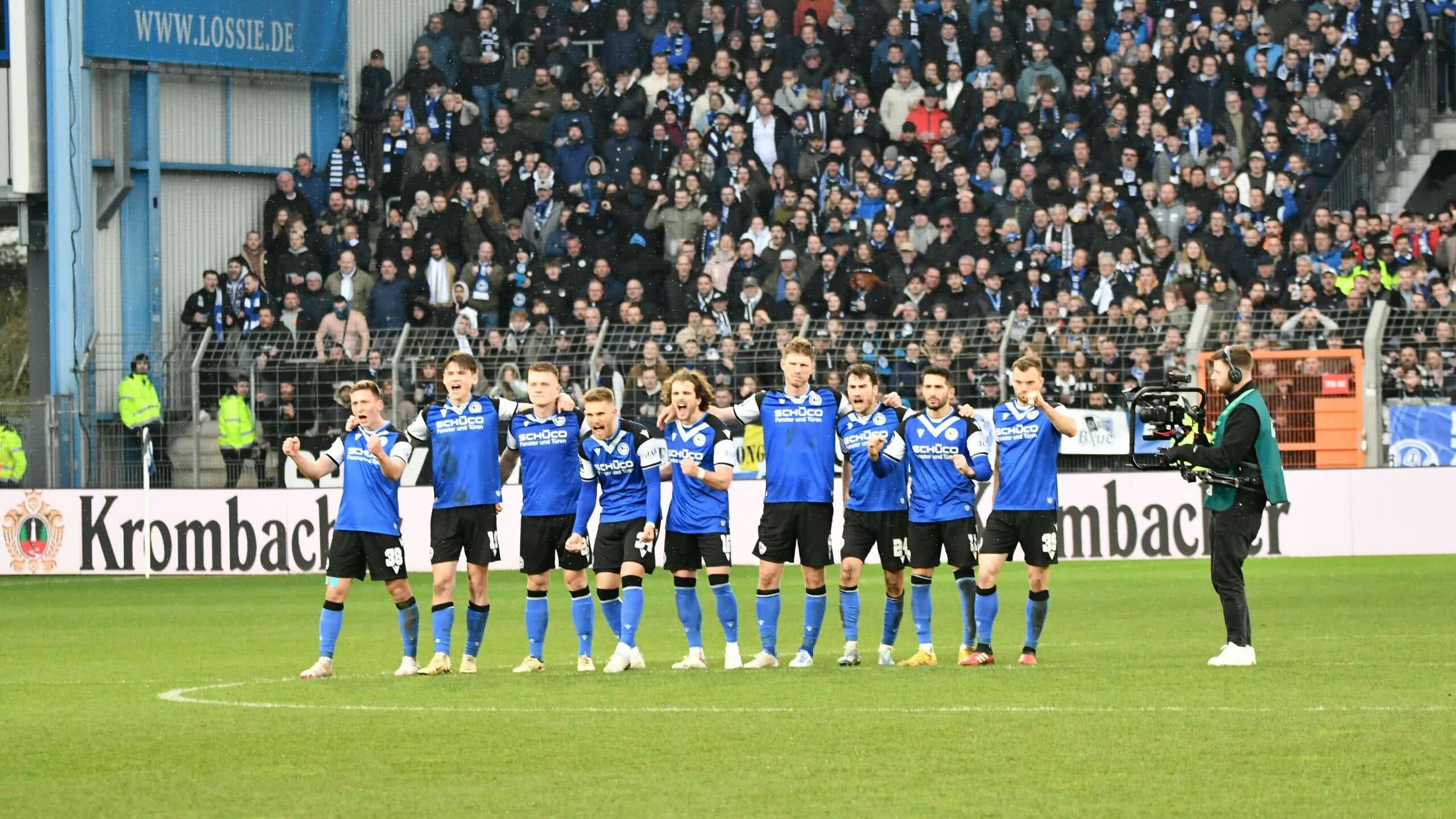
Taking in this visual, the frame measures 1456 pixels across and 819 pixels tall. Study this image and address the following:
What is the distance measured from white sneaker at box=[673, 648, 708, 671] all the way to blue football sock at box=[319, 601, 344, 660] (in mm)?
2112

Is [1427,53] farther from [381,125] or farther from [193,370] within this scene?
[193,370]

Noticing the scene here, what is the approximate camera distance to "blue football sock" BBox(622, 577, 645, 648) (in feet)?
43.2

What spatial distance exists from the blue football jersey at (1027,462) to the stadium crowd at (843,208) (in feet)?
33.3

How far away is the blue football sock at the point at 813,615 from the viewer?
43.7 ft

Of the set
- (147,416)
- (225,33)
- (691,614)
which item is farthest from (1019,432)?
(225,33)

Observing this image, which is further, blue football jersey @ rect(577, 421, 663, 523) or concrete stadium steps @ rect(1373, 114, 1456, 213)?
concrete stadium steps @ rect(1373, 114, 1456, 213)

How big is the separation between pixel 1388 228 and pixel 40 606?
16029mm

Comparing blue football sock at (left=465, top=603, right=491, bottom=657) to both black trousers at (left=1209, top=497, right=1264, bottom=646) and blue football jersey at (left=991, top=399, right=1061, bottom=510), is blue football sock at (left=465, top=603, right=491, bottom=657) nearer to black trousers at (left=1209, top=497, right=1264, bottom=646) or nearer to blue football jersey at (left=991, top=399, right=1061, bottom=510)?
blue football jersey at (left=991, top=399, right=1061, bottom=510)

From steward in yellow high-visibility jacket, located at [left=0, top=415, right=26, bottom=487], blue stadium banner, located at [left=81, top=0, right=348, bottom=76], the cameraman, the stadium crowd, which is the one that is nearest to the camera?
the cameraman

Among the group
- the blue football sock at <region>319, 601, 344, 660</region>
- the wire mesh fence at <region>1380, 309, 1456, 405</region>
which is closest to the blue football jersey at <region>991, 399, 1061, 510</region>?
the blue football sock at <region>319, 601, 344, 660</region>

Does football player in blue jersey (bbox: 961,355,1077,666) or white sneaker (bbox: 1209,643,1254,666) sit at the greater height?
football player in blue jersey (bbox: 961,355,1077,666)

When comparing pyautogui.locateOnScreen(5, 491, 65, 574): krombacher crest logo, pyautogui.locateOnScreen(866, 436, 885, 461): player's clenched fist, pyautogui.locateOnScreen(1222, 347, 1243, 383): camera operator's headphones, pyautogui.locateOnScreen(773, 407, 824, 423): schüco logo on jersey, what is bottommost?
pyautogui.locateOnScreen(5, 491, 65, 574): krombacher crest logo

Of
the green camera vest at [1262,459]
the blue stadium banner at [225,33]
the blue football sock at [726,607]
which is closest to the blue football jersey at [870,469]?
the blue football sock at [726,607]

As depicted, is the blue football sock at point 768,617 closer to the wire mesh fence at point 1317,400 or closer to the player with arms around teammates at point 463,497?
the player with arms around teammates at point 463,497
